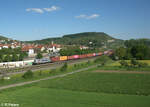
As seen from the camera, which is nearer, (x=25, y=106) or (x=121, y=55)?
(x=25, y=106)

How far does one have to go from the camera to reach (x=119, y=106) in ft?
45.9

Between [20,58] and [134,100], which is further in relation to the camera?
[20,58]

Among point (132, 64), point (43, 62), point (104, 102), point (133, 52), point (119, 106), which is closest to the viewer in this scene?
point (119, 106)

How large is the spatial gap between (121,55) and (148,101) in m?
58.4

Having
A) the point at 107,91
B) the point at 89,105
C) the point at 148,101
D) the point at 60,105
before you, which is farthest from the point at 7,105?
the point at 148,101

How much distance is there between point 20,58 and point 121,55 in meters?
42.6

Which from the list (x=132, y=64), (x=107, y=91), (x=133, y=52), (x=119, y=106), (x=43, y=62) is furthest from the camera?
(x=133, y=52)

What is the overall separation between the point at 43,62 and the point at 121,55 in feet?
114

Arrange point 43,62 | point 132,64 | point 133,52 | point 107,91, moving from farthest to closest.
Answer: point 133,52
point 43,62
point 132,64
point 107,91

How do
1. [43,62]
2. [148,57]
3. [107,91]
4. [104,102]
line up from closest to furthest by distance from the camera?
[104,102]
[107,91]
[43,62]
[148,57]

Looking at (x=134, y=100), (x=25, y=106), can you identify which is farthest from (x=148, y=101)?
(x=25, y=106)

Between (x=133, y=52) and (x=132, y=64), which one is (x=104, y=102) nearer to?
(x=132, y=64)

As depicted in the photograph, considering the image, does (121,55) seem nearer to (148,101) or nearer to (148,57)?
(148,57)

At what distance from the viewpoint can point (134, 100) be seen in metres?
16.0
